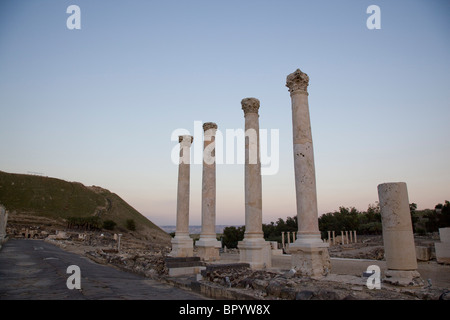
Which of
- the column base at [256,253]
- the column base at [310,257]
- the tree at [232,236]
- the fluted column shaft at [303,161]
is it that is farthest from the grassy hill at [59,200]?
the column base at [310,257]

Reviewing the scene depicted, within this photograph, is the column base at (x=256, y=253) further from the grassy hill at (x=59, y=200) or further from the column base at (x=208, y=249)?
the grassy hill at (x=59, y=200)

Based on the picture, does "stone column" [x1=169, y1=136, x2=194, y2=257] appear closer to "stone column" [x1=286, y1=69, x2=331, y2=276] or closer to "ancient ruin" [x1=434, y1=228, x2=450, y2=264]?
"stone column" [x1=286, y1=69, x2=331, y2=276]

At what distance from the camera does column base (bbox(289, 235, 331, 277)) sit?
10444mm

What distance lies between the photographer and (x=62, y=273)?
36.6 feet

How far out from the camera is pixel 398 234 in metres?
9.34

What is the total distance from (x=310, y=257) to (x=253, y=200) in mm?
4446

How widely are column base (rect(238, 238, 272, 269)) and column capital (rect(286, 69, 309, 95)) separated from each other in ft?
22.8

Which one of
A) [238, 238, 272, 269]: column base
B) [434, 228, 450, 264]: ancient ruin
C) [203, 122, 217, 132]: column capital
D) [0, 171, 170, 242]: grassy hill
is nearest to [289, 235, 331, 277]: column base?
[238, 238, 272, 269]: column base

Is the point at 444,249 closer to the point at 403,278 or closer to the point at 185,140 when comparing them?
the point at 403,278

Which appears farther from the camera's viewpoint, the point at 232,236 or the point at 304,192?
the point at 232,236

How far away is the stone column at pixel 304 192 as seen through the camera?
34.8 feet

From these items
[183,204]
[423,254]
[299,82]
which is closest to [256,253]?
[183,204]
